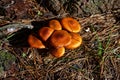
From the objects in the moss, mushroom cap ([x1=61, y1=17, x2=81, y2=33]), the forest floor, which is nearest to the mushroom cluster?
mushroom cap ([x1=61, y1=17, x2=81, y2=33])

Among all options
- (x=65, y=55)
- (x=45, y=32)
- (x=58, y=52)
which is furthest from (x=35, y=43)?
(x=65, y=55)

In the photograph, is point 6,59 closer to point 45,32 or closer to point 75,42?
point 45,32

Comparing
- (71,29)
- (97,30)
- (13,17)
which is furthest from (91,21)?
(13,17)

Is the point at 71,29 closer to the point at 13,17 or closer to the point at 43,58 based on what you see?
the point at 43,58

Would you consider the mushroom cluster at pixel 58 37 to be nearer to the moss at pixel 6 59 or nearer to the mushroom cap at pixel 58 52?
the mushroom cap at pixel 58 52

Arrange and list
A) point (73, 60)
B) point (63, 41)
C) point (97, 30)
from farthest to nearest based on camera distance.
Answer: point (97, 30) → point (73, 60) → point (63, 41)

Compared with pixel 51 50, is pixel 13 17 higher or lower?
higher
